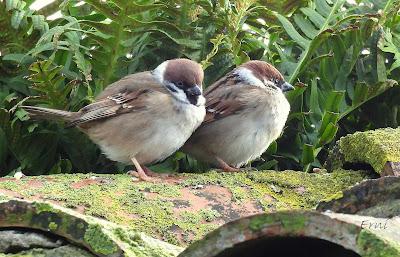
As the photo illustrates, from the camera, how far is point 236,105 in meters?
5.30

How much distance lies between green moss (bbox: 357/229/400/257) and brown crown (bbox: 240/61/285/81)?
A: 2.61 meters

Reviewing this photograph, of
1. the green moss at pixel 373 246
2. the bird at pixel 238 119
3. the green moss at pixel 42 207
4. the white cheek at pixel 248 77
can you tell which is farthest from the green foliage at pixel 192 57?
the green moss at pixel 373 246

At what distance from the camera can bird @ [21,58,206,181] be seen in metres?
4.54

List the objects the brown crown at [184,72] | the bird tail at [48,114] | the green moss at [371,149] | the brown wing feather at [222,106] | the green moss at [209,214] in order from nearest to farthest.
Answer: the green moss at [209,214] < the green moss at [371,149] < the bird tail at [48,114] < the brown crown at [184,72] < the brown wing feather at [222,106]

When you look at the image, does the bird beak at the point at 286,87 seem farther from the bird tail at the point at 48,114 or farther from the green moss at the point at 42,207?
the green moss at the point at 42,207

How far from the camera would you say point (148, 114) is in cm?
491

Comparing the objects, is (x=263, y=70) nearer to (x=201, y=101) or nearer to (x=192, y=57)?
(x=201, y=101)

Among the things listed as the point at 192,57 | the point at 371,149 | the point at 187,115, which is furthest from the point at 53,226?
the point at 187,115

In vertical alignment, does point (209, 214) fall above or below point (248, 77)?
above

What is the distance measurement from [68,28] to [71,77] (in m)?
0.25

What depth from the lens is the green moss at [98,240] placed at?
2.27 m

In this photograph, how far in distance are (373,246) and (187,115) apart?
10.1 ft

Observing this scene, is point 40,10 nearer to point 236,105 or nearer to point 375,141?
point 236,105

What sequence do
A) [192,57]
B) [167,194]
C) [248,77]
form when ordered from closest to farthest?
[167,194], [192,57], [248,77]
